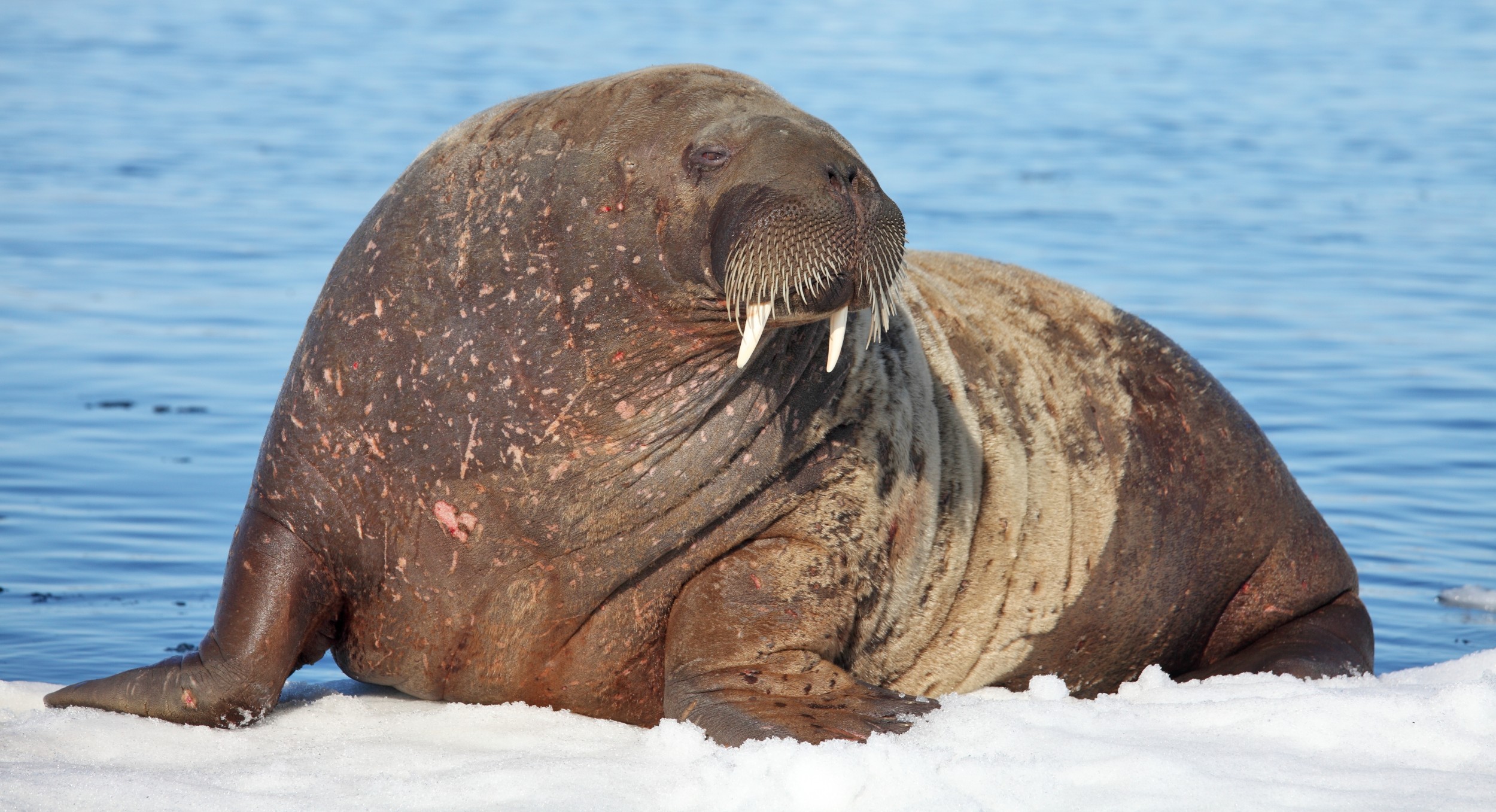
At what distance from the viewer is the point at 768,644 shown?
4887mm

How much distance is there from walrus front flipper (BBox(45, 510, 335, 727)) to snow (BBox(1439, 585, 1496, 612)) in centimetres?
446

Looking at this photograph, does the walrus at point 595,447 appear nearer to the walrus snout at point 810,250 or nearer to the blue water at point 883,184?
the walrus snout at point 810,250

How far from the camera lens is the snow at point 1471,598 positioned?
726 centimetres

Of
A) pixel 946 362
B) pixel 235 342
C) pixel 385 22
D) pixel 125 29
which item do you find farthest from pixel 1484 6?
pixel 946 362

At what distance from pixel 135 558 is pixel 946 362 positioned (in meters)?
3.27

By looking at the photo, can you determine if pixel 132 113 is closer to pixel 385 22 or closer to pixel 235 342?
pixel 235 342

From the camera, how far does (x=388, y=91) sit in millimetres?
21719

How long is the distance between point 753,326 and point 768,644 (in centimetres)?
89

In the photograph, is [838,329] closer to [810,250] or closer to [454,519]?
[810,250]

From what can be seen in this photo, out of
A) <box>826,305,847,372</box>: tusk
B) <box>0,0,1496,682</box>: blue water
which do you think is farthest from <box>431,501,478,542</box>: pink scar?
<box>0,0,1496,682</box>: blue water

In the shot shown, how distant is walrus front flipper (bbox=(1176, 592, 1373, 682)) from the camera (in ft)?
19.5

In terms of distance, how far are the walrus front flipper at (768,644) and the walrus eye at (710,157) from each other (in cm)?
99

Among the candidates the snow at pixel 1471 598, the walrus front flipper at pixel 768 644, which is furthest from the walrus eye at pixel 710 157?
the snow at pixel 1471 598

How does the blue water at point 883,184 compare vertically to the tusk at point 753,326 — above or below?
below
